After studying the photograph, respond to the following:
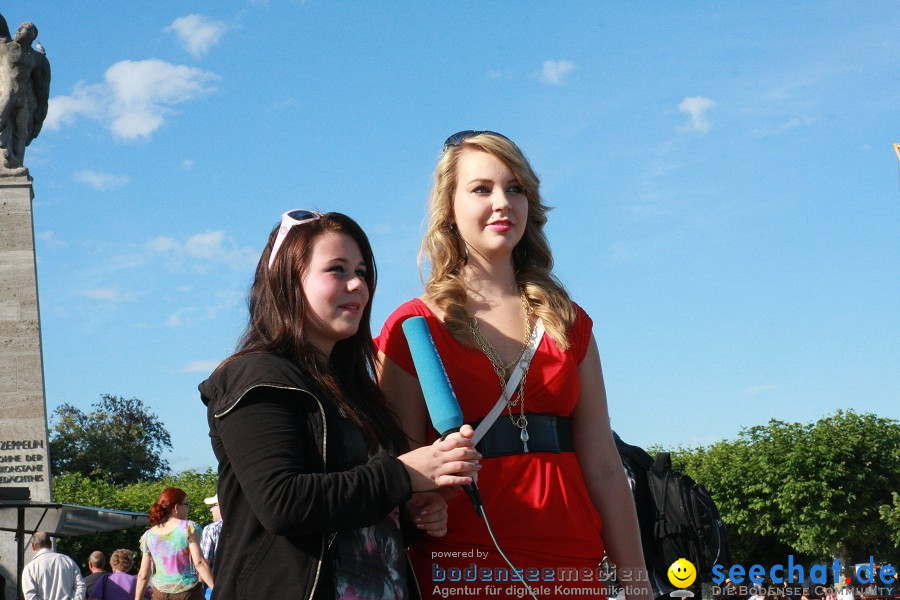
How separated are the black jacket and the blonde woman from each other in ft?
1.64

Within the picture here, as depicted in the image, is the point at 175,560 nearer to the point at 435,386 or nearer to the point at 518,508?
the point at 518,508

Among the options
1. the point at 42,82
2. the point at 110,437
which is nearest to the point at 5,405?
the point at 42,82

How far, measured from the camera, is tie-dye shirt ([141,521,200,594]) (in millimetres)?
8953

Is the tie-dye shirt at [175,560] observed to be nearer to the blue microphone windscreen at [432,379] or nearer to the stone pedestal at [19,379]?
the stone pedestal at [19,379]

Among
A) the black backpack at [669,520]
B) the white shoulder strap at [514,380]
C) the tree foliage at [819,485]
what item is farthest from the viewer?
the tree foliage at [819,485]

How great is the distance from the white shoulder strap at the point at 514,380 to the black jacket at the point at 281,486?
491 mm

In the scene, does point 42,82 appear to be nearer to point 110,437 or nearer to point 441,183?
point 441,183

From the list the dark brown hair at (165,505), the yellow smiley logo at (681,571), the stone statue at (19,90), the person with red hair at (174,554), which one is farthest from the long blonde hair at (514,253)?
the stone statue at (19,90)

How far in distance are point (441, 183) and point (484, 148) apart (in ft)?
0.71

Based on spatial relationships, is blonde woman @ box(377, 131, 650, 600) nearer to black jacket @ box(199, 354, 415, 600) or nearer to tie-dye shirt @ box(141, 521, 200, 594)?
black jacket @ box(199, 354, 415, 600)

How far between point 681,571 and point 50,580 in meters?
7.51

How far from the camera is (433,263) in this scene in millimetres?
3449

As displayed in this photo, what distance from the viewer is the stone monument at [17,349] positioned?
14383 mm

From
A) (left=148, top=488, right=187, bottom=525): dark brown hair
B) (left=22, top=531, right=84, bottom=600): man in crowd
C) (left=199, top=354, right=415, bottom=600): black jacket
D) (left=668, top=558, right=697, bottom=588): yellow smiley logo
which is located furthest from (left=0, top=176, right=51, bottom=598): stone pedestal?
(left=199, top=354, right=415, bottom=600): black jacket
